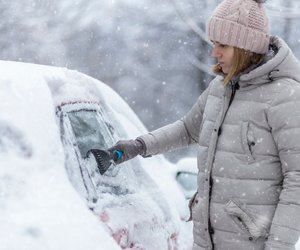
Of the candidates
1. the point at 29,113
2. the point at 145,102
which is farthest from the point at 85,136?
the point at 145,102

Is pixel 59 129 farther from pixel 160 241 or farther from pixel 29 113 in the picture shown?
pixel 160 241

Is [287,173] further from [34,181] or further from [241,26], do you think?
[34,181]

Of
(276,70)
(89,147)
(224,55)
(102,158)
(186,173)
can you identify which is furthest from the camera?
(186,173)

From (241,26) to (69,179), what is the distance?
89cm

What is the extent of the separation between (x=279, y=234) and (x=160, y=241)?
2.19 ft

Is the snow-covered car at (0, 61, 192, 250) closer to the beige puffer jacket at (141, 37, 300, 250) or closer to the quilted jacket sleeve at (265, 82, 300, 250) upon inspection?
the beige puffer jacket at (141, 37, 300, 250)

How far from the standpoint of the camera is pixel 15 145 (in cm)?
256

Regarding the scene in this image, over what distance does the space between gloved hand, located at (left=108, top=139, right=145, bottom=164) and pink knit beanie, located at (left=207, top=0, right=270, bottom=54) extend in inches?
27.0

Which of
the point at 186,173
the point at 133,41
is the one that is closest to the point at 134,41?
the point at 133,41

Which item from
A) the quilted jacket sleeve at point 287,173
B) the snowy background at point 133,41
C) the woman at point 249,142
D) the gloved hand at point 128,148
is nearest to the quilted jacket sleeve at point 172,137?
the gloved hand at point 128,148

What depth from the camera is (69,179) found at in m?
2.63

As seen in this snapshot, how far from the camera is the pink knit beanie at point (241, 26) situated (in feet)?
8.64

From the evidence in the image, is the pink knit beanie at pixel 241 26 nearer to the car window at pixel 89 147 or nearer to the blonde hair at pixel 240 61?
the blonde hair at pixel 240 61

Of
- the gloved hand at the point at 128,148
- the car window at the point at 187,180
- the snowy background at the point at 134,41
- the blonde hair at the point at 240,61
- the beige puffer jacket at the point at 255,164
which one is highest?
the blonde hair at the point at 240,61
